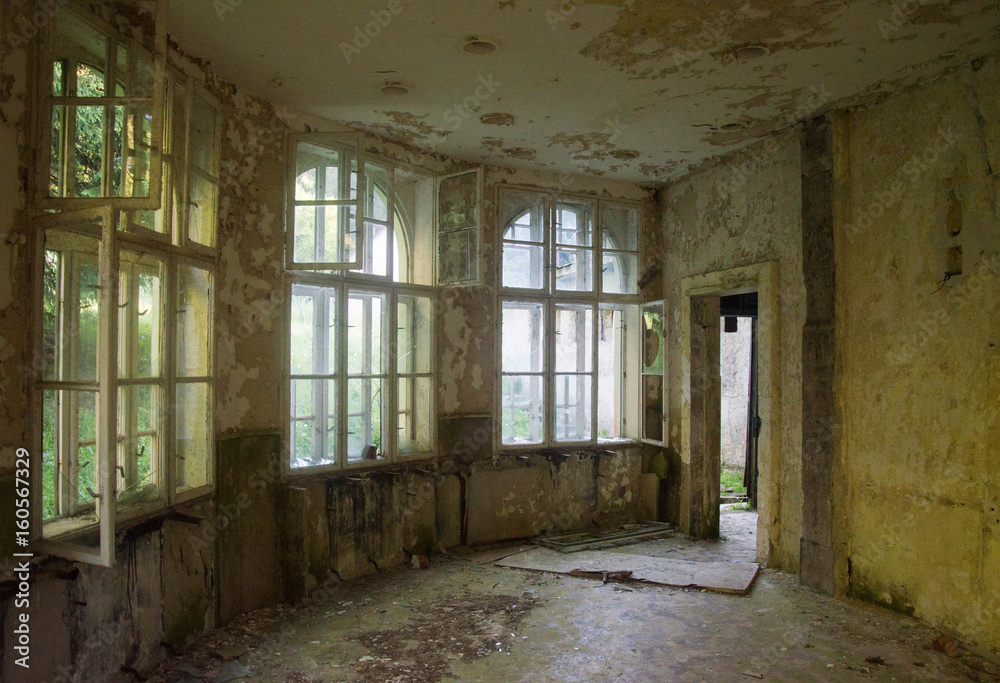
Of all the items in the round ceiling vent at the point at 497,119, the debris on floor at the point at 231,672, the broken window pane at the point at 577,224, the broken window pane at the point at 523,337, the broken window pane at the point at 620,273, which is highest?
the round ceiling vent at the point at 497,119

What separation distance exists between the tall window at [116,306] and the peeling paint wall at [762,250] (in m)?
3.71

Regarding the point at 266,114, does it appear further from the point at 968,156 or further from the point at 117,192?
the point at 968,156

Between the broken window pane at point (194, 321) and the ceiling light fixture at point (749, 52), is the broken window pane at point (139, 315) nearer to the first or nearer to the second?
the broken window pane at point (194, 321)

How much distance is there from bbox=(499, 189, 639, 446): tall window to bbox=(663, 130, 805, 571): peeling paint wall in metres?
0.45

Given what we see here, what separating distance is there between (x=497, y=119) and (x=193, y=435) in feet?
9.01

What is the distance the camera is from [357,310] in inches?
188

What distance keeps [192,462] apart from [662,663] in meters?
2.65

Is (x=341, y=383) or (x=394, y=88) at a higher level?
(x=394, y=88)

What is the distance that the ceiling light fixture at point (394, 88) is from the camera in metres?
3.85

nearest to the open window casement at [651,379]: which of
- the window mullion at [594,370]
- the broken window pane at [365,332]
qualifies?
the window mullion at [594,370]

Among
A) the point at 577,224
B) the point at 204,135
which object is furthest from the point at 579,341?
the point at 204,135

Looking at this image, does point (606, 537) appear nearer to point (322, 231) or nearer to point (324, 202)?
point (322, 231)

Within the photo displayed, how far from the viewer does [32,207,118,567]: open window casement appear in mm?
2400

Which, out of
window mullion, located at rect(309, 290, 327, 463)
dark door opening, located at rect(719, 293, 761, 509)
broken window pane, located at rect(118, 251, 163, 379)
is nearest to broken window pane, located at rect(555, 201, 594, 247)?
window mullion, located at rect(309, 290, 327, 463)
